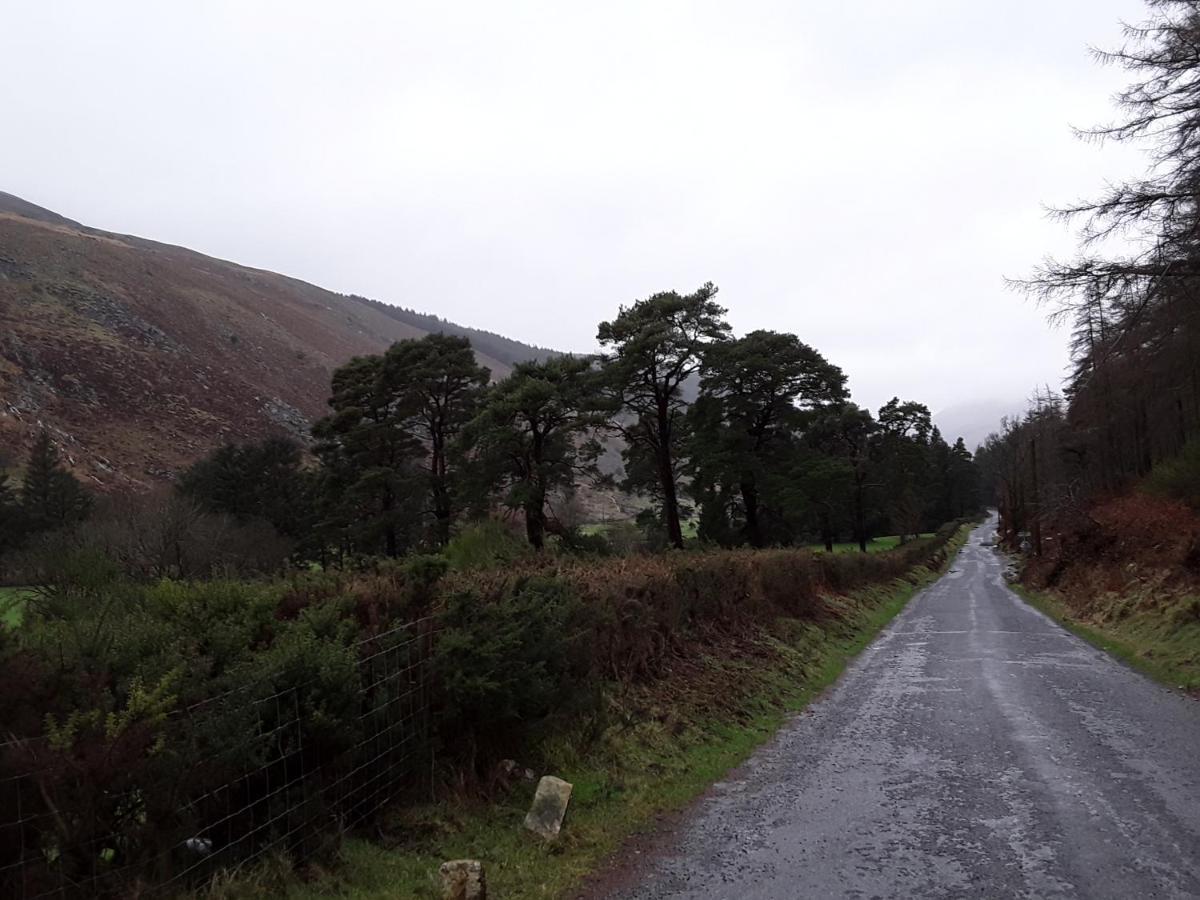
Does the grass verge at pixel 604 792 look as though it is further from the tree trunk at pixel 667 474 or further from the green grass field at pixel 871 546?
the green grass field at pixel 871 546

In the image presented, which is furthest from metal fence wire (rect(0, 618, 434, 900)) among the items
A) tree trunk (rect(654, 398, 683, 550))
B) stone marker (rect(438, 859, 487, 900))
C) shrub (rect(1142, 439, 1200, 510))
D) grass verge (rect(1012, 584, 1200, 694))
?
tree trunk (rect(654, 398, 683, 550))

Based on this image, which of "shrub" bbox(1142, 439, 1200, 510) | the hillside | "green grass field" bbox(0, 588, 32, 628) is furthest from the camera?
the hillside

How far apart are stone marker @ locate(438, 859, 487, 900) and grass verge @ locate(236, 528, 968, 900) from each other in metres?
0.15

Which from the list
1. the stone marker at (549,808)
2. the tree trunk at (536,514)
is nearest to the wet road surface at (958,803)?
the stone marker at (549,808)

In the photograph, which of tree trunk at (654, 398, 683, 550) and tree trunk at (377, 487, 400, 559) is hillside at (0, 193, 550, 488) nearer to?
tree trunk at (377, 487, 400, 559)

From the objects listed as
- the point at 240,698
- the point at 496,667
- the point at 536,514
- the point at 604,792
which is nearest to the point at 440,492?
the point at 536,514

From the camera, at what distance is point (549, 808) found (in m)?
5.97

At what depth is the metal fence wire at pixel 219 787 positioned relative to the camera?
3451 mm

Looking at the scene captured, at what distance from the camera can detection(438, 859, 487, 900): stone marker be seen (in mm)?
4520

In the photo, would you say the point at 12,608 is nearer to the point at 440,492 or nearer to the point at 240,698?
the point at 240,698

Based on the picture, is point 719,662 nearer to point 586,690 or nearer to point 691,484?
point 586,690

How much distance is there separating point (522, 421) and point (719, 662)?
2038cm

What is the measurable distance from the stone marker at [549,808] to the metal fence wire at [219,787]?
0.89 metres

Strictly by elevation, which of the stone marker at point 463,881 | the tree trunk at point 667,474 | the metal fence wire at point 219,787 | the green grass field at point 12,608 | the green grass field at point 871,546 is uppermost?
the tree trunk at point 667,474
